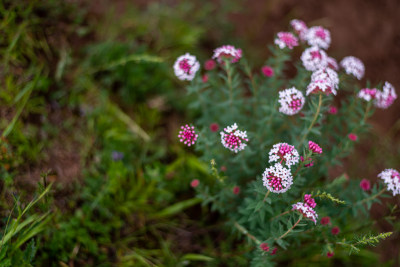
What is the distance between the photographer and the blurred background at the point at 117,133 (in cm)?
327

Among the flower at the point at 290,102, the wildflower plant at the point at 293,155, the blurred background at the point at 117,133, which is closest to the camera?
the wildflower plant at the point at 293,155

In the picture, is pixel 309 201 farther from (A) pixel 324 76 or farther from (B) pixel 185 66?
(B) pixel 185 66

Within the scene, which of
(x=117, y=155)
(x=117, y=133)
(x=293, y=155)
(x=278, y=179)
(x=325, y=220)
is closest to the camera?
(x=278, y=179)

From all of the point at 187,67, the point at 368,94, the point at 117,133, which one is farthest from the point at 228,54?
the point at 117,133

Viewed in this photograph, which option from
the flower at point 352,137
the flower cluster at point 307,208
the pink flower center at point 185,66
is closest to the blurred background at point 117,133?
the pink flower center at point 185,66

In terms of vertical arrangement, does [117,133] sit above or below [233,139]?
below

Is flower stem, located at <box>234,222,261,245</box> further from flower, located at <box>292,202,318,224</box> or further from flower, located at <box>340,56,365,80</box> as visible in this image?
flower, located at <box>340,56,365,80</box>

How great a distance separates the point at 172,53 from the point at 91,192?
2363 millimetres

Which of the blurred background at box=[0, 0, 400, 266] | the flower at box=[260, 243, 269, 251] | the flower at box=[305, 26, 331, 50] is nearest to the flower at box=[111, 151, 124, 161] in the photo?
the blurred background at box=[0, 0, 400, 266]

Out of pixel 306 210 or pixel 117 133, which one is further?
pixel 117 133

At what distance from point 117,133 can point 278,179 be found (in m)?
2.34

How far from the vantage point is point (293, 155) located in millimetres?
2268

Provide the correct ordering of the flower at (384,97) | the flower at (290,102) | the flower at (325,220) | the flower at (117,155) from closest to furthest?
1. the flower at (290,102)
2. the flower at (325,220)
3. the flower at (384,97)
4. the flower at (117,155)

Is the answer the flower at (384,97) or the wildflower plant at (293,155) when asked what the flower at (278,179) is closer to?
the wildflower plant at (293,155)
